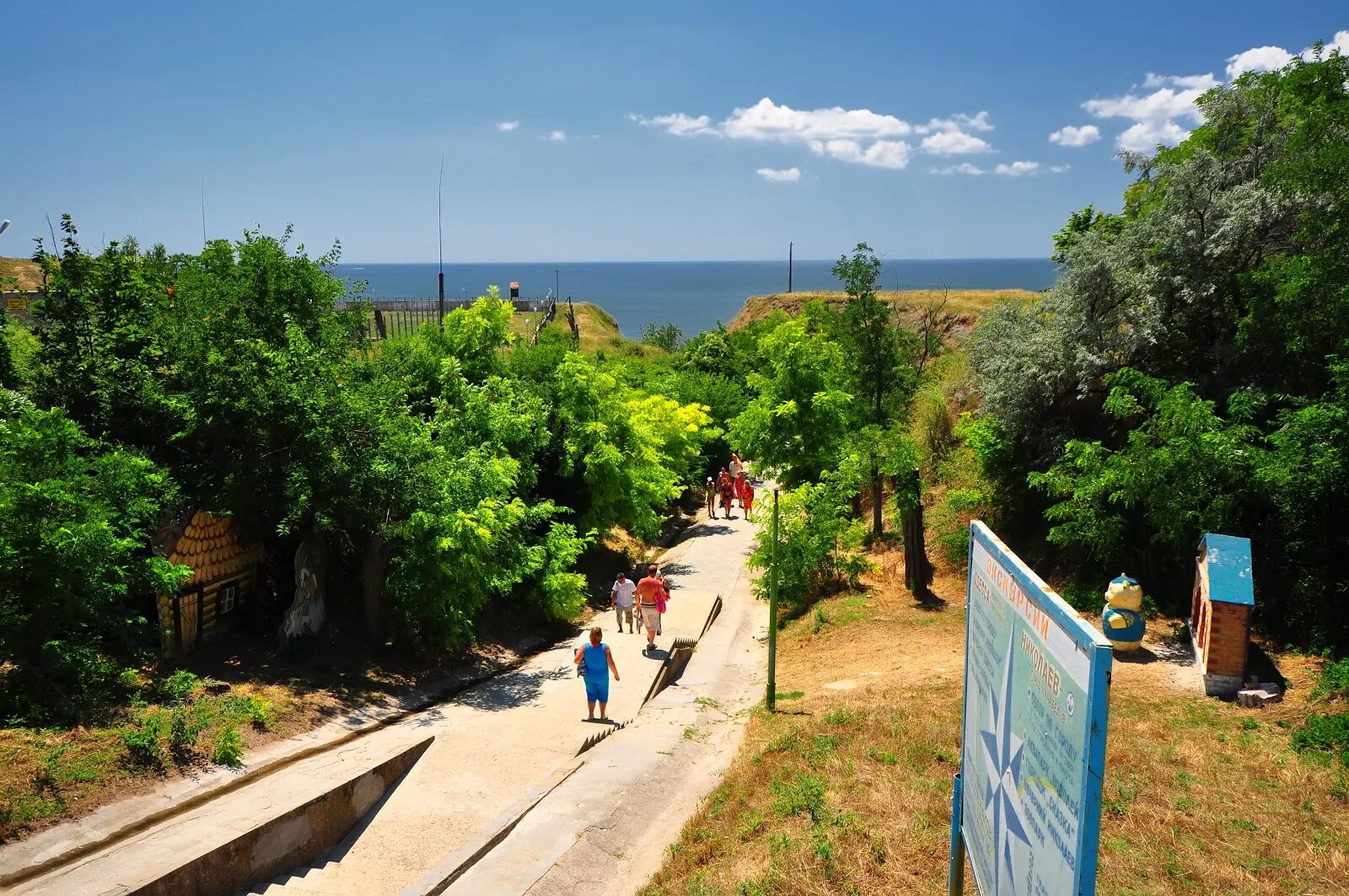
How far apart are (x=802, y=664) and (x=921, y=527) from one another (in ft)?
16.2

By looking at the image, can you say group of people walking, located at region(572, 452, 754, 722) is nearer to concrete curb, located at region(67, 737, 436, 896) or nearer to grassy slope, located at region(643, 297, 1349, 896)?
grassy slope, located at region(643, 297, 1349, 896)

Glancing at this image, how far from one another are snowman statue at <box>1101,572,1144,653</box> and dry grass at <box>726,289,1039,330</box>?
97.6ft

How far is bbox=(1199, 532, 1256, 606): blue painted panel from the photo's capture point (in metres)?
12.4

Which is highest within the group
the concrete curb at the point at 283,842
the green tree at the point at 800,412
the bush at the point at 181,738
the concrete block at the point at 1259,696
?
the green tree at the point at 800,412

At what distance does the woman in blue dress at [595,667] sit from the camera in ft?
42.5

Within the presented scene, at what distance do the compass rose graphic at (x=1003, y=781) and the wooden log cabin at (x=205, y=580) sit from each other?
12.4m

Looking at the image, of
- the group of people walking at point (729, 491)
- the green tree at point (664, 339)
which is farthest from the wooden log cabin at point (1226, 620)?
the green tree at point (664, 339)

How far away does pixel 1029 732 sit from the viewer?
349cm

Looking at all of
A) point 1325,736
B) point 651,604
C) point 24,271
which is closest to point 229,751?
point 651,604

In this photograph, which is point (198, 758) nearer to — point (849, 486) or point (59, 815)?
point (59, 815)

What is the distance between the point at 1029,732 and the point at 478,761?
9.61 meters

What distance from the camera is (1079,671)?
117 inches

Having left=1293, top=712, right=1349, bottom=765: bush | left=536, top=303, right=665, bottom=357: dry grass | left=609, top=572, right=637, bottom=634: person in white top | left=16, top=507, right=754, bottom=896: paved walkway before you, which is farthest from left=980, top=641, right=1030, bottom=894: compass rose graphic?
left=536, top=303, right=665, bottom=357: dry grass

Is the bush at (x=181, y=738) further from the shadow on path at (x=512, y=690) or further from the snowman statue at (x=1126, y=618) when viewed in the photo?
the snowman statue at (x=1126, y=618)
